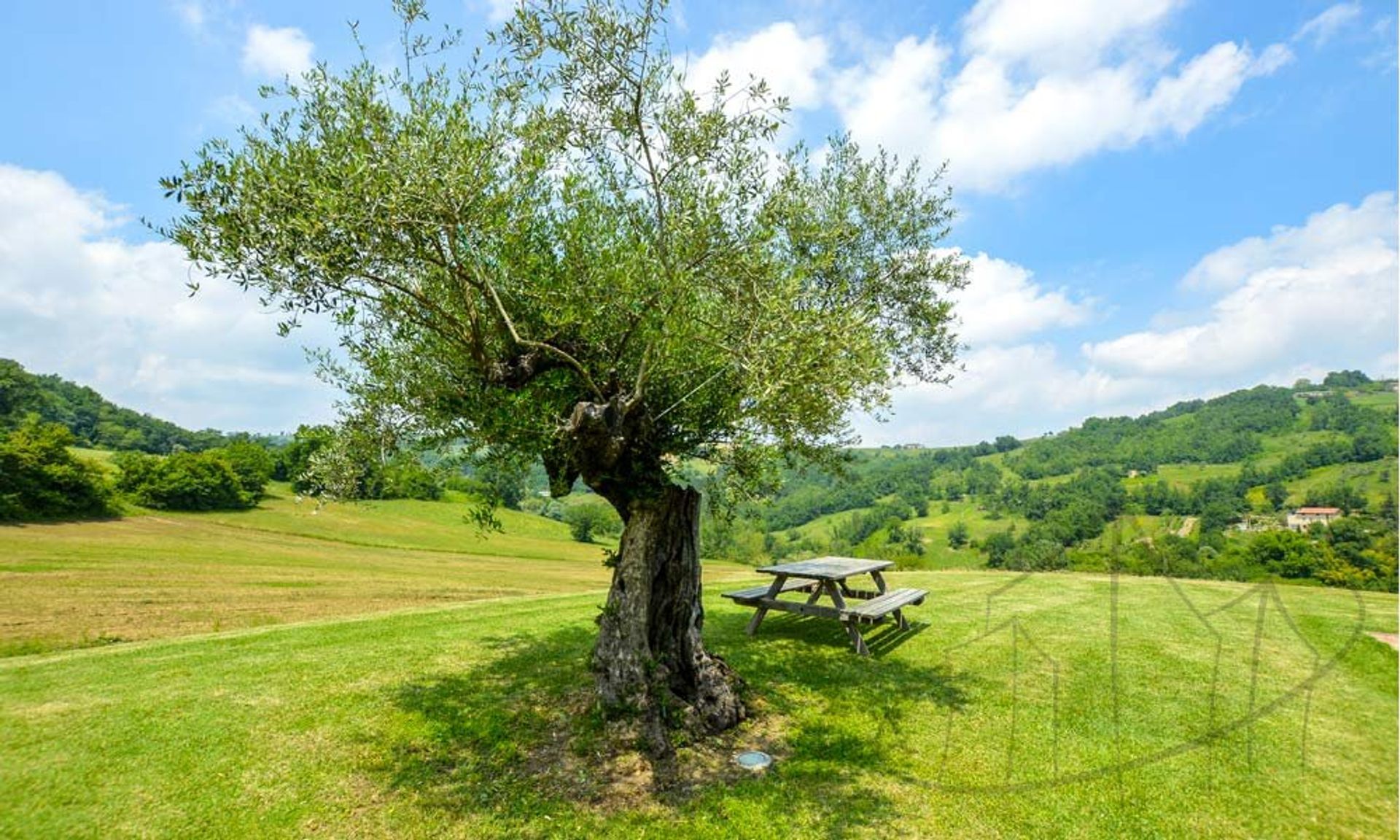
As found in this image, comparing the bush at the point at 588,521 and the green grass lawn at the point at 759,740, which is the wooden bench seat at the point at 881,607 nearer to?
the green grass lawn at the point at 759,740

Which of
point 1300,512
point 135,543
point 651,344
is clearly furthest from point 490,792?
point 1300,512

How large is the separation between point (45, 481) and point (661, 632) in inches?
2797

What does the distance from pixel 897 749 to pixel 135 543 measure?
55.2 metres

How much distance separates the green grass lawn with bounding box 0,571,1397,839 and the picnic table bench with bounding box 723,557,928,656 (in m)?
0.75

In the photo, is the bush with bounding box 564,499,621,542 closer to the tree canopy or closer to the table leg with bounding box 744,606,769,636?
the table leg with bounding box 744,606,769,636

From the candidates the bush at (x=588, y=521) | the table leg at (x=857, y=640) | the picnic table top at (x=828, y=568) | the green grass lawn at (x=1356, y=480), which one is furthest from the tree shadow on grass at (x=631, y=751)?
the green grass lawn at (x=1356, y=480)

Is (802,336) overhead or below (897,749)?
A: overhead

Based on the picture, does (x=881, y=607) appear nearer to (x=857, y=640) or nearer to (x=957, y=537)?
(x=857, y=640)

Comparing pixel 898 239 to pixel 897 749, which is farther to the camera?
pixel 898 239

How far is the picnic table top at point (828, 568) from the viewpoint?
1378cm

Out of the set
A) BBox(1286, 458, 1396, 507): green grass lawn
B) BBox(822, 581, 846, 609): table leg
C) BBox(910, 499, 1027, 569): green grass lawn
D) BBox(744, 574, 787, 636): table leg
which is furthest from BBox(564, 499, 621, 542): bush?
BBox(1286, 458, 1396, 507): green grass lawn

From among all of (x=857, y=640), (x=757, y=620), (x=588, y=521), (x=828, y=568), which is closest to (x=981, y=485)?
(x=588, y=521)

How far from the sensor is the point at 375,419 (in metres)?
10.4

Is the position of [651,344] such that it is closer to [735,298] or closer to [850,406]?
[735,298]
